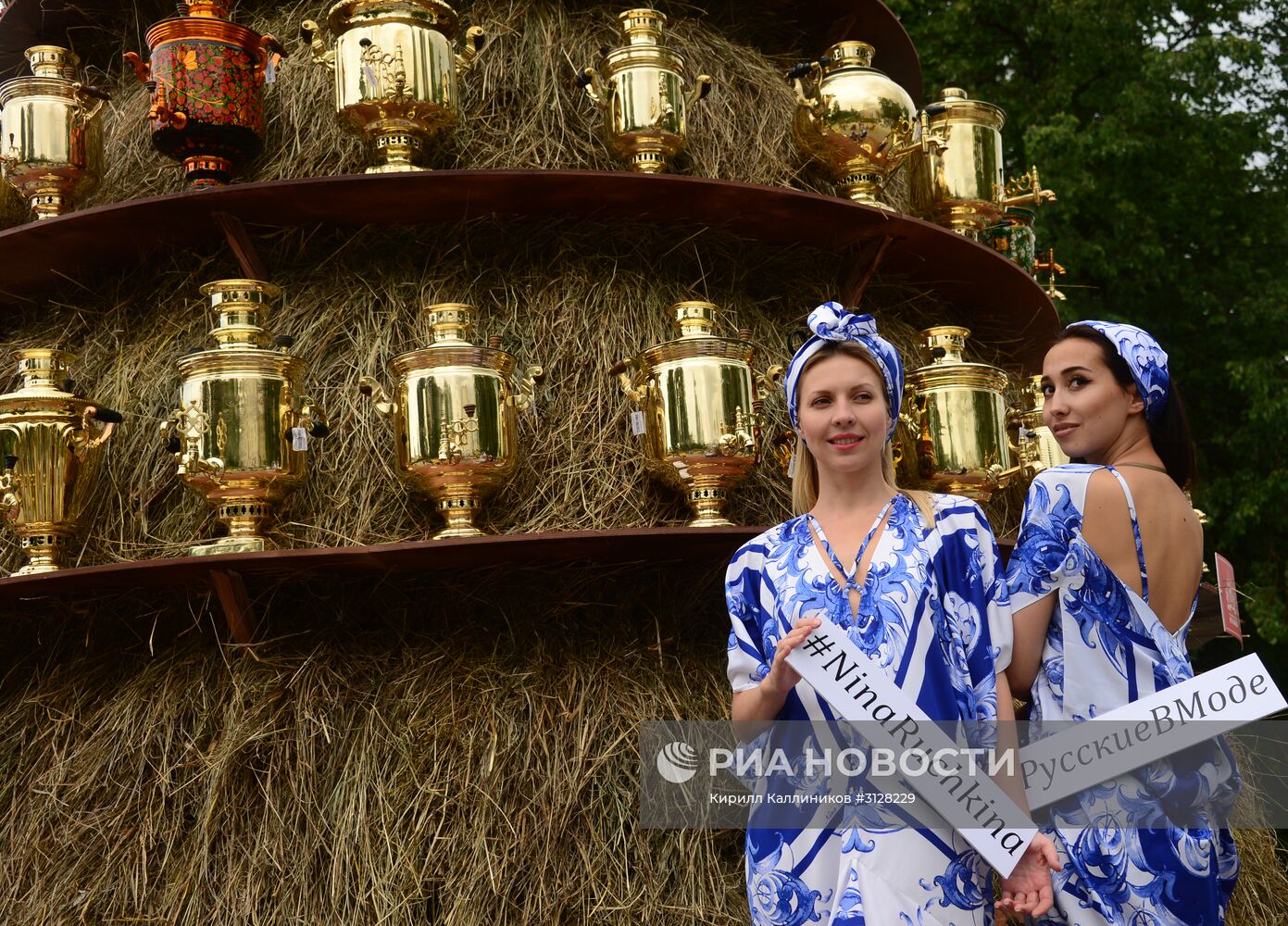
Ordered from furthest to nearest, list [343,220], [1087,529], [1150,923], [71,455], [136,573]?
[343,220]
[71,455]
[136,573]
[1087,529]
[1150,923]

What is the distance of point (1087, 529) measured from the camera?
85.0 inches

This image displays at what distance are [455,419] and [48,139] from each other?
180cm

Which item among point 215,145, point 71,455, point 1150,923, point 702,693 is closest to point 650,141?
point 215,145

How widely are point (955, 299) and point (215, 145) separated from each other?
243cm

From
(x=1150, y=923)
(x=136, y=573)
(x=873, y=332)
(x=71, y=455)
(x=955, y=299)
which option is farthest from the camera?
(x=955, y=299)

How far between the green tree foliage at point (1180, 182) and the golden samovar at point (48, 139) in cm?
683

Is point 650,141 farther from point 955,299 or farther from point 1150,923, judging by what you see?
point 1150,923

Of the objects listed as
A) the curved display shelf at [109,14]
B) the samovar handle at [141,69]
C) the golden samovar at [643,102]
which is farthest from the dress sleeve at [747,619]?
the curved display shelf at [109,14]

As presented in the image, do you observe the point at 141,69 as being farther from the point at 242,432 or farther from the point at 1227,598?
the point at 1227,598

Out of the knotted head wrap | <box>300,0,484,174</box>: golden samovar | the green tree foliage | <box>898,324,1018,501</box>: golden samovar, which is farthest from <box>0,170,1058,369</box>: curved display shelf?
the green tree foliage

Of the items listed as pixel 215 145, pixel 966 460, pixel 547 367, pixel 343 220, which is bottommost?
pixel 966 460

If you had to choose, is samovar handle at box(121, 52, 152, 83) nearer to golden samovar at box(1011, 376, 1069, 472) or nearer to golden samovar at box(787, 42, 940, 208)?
golden samovar at box(787, 42, 940, 208)

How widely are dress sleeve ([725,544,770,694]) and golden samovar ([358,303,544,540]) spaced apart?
4.23ft

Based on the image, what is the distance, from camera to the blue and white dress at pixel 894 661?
6.40ft
